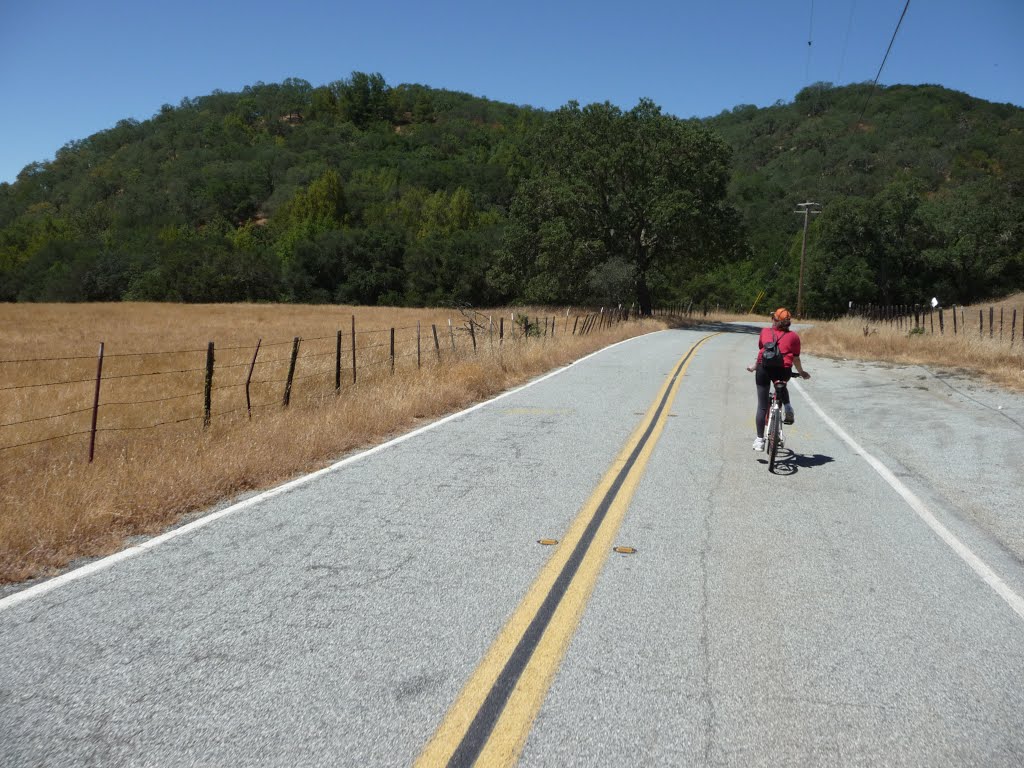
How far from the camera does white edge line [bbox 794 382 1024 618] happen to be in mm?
4609

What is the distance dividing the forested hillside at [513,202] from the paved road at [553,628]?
4075cm

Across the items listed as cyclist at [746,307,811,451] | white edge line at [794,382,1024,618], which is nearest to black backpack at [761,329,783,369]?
cyclist at [746,307,811,451]

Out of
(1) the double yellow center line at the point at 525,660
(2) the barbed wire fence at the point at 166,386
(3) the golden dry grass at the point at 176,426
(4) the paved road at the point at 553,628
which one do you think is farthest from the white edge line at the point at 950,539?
(2) the barbed wire fence at the point at 166,386

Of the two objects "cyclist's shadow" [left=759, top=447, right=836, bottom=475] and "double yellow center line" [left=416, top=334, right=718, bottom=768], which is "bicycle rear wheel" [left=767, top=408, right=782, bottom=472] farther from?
"double yellow center line" [left=416, top=334, right=718, bottom=768]

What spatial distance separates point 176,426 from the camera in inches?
407

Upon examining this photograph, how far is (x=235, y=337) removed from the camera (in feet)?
109

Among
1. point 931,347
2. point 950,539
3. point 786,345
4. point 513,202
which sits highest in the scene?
point 513,202

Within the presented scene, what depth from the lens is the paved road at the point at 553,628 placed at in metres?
2.97

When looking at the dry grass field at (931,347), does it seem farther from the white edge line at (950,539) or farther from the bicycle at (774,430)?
the bicycle at (774,430)

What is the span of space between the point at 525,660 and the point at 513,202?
50787 millimetres

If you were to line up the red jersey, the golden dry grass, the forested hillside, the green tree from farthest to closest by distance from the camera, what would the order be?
the forested hillside → the green tree → the red jersey → the golden dry grass

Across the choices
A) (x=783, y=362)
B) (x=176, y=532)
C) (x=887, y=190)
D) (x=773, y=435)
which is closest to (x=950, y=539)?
(x=773, y=435)

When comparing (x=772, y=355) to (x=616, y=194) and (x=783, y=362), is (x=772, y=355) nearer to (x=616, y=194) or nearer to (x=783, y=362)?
(x=783, y=362)

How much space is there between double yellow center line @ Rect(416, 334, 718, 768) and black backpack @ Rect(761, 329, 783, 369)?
3386 mm
